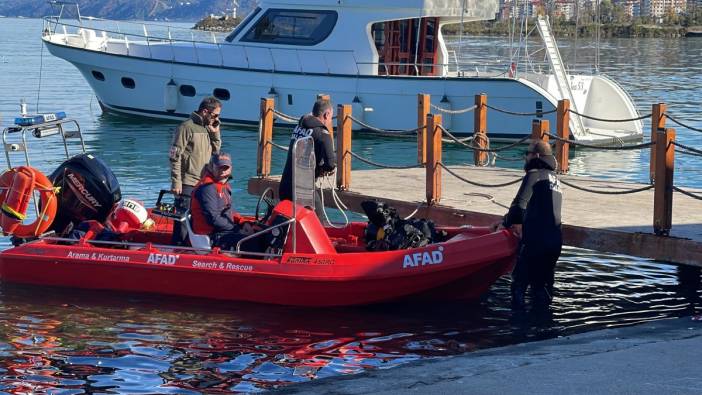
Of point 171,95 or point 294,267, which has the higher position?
point 171,95

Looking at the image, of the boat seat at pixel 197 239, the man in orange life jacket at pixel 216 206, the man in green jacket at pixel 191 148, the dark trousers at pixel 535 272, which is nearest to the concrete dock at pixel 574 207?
the dark trousers at pixel 535 272

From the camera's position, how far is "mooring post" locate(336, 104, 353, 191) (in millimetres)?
14055

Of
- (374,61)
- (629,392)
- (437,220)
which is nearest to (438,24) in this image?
(374,61)

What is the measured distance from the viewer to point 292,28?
2461 centimetres

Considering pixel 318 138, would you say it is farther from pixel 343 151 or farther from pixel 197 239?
pixel 343 151

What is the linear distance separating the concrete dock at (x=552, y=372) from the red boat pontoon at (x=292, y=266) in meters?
2.26

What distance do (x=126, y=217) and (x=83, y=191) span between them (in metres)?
0.50

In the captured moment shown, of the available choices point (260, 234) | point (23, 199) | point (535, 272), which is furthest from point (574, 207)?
point (23, 199)

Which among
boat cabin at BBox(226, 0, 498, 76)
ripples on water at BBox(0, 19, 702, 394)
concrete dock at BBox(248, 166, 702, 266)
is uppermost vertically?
boat cabin at BBox(226, 0, 498, 76)

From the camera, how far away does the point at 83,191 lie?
39.5 ft

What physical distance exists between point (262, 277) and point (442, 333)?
1.76 meters

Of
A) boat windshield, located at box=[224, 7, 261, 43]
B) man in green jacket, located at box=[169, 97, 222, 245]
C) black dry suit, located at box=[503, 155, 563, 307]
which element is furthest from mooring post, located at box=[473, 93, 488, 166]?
boat windshield, located at box=[224, 7, 261, 43]

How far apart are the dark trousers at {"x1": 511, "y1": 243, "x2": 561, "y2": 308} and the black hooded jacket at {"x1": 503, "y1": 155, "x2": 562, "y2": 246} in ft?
0.25

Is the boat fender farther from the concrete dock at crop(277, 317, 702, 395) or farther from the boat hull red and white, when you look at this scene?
the concrete dock at crop(277, 317, 702, 395)
